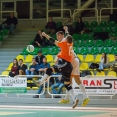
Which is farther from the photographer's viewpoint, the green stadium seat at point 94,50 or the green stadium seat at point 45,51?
the green stadium seat at point 45,51

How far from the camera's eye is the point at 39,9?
2662 centimetres

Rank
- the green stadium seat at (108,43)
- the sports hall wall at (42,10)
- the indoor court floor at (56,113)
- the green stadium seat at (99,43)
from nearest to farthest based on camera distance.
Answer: the indoor court floor at (56,113), the green stadium seat at (108,43), the green stadium seat at (99,43), the sports hall wall at (42,10)

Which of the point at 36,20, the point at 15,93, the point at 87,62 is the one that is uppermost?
the point at 36,20

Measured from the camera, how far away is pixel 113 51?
61.2 feet

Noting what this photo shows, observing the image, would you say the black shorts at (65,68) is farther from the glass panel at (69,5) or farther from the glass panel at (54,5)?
the glass panel at (54,5)

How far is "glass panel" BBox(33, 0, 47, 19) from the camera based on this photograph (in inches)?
1041

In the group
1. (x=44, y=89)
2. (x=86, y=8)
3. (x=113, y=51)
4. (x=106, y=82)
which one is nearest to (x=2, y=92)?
(x=44, y=89)

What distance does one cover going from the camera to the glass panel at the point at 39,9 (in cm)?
2645

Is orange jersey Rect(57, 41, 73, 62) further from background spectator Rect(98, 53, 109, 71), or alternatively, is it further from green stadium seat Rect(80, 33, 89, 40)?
green stadium seat Rect(80, 33, 89, 40)

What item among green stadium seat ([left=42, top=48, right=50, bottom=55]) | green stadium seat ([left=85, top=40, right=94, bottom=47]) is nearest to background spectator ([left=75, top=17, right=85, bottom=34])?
green stadium seat ([left=85, top=40, right=94, bottom=47])

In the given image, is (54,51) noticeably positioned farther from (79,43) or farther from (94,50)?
(94,50)

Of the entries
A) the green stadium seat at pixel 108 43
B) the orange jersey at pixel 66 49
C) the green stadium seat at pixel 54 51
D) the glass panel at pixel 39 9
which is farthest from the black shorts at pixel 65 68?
the glass panel at pixel 39 9

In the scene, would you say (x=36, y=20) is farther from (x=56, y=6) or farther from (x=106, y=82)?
(x=106, y=82)

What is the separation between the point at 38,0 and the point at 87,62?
32.9 feet
